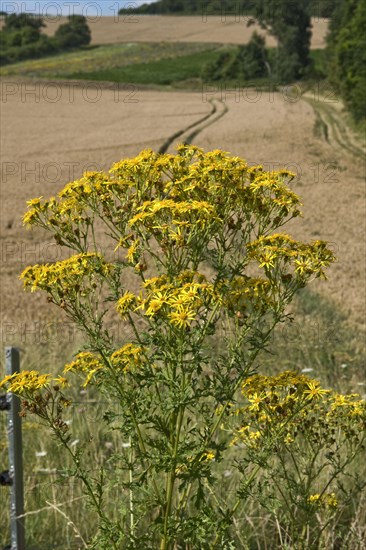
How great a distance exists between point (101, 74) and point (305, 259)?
6081 centimetres

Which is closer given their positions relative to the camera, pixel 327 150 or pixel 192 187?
pixel 192 187

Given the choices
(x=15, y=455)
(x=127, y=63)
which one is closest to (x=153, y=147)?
(x=15, y=455)

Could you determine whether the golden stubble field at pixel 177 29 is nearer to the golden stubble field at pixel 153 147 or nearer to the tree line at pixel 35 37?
the tree line at pixel 35 37

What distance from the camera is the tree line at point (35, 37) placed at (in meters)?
75.6

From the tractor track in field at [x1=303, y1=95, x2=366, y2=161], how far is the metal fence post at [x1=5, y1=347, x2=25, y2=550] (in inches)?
980

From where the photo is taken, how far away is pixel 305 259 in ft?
9.48

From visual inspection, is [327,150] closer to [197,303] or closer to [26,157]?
[26,157]

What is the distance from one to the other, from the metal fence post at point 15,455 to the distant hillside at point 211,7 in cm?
6803

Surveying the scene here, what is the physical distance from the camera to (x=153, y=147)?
87.7 feet

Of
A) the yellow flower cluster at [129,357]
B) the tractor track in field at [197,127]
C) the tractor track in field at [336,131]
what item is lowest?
the tractor track in field at [336,131]

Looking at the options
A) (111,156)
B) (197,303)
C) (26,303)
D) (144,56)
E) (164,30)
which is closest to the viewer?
(197,303)

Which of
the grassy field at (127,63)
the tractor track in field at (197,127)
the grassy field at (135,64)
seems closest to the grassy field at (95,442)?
the tractor track in field at (197,127)

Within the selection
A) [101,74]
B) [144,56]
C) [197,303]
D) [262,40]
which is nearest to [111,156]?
[197,303]

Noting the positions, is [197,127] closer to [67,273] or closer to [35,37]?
[67,273]
